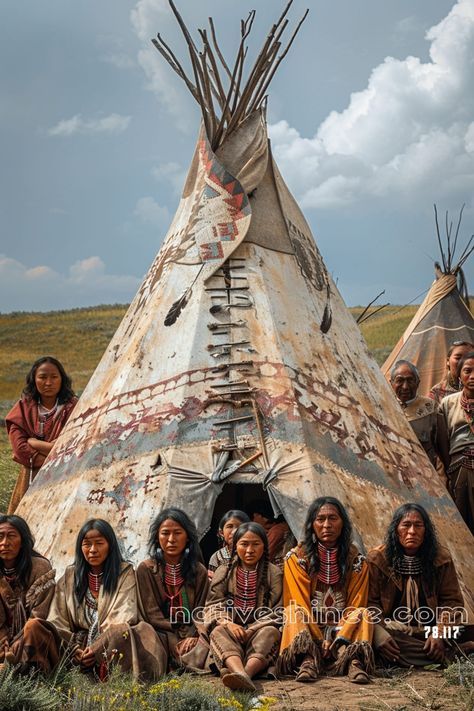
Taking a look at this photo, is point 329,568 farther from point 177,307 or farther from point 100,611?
point 177,307

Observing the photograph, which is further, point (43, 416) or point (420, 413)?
point (420, 413)

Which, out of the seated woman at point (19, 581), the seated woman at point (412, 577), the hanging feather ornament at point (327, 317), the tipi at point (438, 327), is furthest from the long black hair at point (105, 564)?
the tipi at point (438, 327)

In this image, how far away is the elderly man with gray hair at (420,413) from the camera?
22.0 ft

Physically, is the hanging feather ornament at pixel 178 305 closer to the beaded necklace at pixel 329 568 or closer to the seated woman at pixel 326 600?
the seated woman at pixel 326 600

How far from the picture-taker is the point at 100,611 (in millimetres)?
4590

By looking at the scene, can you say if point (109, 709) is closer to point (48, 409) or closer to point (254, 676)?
point (254, 676)

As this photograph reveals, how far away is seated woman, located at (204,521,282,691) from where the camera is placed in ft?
14.8

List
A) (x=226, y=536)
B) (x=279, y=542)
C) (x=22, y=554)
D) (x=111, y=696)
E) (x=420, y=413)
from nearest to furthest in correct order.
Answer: (x=111, y=696), (x=22, y=554), (x=226, y=536), (x=279, y=542), (x=420, y=413)

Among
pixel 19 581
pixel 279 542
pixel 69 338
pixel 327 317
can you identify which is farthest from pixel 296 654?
pixel 69 338

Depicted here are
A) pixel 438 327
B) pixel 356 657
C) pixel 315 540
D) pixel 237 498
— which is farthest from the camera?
pixel 438 327

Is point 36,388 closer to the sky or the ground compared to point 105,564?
closer to the sky

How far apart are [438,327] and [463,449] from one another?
14.3ft

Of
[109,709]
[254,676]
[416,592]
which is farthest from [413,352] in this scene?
[109,709]

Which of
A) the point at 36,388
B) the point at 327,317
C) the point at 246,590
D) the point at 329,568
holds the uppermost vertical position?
the point at 327,317
